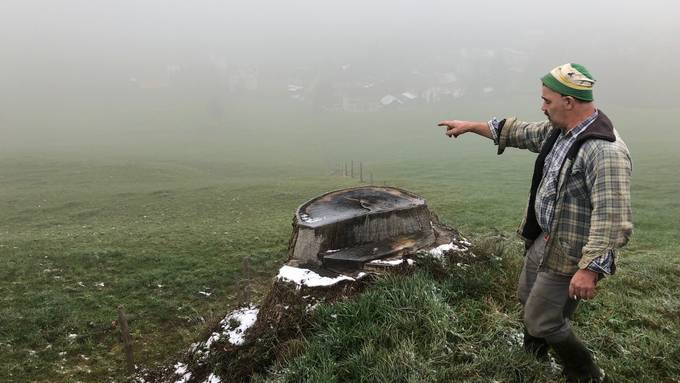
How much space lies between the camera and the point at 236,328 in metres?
5.43

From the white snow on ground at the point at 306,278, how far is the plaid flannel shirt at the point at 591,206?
2.26 m

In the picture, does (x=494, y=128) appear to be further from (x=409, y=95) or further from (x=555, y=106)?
(x=409, y=95)

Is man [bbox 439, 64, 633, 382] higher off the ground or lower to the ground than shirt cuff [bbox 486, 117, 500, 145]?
lower

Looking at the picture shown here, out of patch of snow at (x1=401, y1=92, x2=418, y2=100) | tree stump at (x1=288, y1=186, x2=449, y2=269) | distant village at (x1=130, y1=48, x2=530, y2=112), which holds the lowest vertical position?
tree stump at (x1=288, y1=186, x2=449, y2=269)

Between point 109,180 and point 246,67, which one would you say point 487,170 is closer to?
Result: point 109,180

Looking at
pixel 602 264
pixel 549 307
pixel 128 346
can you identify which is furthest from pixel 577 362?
pixel 128 346

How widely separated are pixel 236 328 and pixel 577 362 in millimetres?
3677

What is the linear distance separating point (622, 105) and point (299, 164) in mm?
60973

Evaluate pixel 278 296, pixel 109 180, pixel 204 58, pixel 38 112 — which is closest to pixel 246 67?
pixel 204 58

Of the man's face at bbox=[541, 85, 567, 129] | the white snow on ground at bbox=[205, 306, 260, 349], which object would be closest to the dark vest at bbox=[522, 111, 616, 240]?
the man's face at bbox=[541, 85, 567, 129]

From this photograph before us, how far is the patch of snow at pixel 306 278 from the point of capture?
5078 mm

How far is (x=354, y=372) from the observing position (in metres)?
3.88

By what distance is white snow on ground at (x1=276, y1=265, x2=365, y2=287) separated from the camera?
508 cm

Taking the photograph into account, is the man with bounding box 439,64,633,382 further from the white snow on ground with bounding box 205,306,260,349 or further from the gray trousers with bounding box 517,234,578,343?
the white snow on ground with bounding box 205,306,260,349
